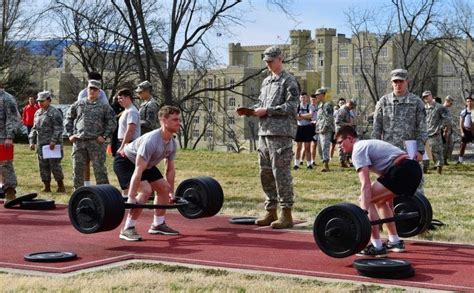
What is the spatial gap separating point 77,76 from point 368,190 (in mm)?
74155

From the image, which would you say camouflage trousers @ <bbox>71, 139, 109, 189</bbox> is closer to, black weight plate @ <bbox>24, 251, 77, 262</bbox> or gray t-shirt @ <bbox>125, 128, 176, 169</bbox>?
gray t-shirt @ <bbox>125, 128, 176, 169</bbox>

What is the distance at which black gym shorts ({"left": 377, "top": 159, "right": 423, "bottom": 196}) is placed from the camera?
8.93 m

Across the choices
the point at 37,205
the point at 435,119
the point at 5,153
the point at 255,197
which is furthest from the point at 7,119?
the point at 435,119

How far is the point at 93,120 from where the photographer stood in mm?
13906

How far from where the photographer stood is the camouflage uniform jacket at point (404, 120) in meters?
10.8

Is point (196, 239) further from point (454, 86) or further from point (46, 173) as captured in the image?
point (454, 86)

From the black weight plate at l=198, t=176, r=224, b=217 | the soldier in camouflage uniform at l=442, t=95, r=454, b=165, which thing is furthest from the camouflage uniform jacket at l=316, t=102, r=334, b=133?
the black weight plate at l=198, t=176, r=224, b=217

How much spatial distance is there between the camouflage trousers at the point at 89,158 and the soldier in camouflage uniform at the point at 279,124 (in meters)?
3.43

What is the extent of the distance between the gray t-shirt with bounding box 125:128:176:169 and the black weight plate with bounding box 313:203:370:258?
2.34m

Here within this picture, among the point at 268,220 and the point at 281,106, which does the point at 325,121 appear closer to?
the point at 268,220

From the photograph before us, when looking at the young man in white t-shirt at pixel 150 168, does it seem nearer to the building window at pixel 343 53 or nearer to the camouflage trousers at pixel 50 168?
the camouflage trousers at pixel 50 168

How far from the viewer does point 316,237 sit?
8695mm

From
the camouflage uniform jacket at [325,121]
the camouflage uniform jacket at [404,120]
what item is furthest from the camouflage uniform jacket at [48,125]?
the camouflage uniform jacket at [325,121]

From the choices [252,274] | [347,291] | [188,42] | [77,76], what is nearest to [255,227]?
[252,274]
